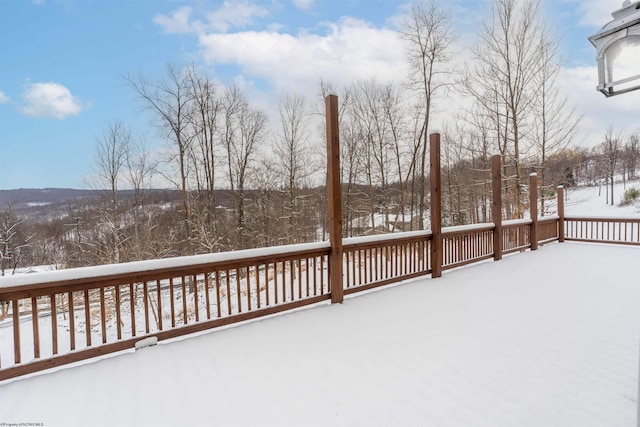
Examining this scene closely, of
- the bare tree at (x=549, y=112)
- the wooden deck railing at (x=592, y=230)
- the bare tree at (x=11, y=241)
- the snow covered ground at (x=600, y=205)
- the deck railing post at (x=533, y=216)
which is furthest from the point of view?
the snow covered ground at (x=600, y=205)

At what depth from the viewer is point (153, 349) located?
279 centimetres

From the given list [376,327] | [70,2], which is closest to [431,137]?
[376,327]

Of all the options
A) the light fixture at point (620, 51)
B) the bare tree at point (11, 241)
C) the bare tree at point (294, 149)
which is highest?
the bare tree at point (294, 149)

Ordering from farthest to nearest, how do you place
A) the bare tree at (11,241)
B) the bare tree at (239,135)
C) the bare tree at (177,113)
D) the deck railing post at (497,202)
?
the bare tree at (239,135) → the bare tree at (11,241) → the bare tree at (177,113) → the deck railing post at (497,202)

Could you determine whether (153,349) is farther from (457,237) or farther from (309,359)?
(457,237)

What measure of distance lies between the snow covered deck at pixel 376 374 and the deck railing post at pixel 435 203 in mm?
1584

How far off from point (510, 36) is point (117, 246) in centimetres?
1645

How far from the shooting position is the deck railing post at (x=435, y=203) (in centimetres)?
518

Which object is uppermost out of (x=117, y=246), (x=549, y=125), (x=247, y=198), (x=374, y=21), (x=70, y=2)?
(x=374, y=21)

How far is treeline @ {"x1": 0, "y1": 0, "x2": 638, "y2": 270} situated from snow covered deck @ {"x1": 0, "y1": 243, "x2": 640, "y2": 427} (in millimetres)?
8789

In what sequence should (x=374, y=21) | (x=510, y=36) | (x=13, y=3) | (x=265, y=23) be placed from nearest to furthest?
(x=13, y=3)
(x=265, y=23)
(x=374, y=21)
(x=510, y=36)

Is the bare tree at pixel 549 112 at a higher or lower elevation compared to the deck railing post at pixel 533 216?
higher

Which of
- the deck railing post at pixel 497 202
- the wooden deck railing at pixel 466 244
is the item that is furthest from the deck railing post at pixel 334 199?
the deck railing post at pixel 497 202

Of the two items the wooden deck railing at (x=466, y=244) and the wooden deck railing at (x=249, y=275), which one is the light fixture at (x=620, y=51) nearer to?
the wooden deck railing at (x=249, y=275)
